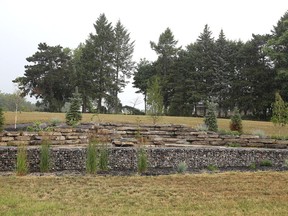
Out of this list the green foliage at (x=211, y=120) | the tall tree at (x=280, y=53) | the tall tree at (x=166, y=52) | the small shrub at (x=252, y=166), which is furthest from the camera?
the tall tree at (x=166, y=52)

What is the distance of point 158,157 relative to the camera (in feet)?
30.4

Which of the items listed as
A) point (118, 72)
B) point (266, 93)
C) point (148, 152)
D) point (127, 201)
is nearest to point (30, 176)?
point (127, 201)

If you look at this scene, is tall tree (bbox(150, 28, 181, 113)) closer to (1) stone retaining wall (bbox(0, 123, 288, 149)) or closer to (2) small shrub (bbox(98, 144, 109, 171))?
(1) stone retaining wall (bbox(0, 123, 288, 149))

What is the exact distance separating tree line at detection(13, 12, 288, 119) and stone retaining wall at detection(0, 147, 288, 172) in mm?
27505

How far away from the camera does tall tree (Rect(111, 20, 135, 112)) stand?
41372 mm

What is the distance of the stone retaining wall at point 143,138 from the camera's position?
33.1ft

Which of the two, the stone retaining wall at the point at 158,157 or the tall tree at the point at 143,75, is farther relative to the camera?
the tall tree at the point at 143,75

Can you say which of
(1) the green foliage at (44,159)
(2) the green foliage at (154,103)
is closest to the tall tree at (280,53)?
(2) the green foliage at (154,103)

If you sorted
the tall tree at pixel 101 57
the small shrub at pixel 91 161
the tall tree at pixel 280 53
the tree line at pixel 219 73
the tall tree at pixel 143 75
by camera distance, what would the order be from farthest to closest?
1. the tall tree at pixel 143 75
2. the tall tree at pixel 101 57
3. the tree line at pixel 219 73
4. the tall tree at pixel 280 53
5. the small shrub at pixel 91 161

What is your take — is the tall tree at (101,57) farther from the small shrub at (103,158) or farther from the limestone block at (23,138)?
the small shrub at (103,158)

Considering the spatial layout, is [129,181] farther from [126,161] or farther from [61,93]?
[61,93]

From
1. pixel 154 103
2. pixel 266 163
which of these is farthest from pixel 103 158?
pixel 154 103

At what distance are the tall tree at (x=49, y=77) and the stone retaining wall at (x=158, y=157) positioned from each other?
3169 centimetres

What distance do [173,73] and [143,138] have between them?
31866 mm
